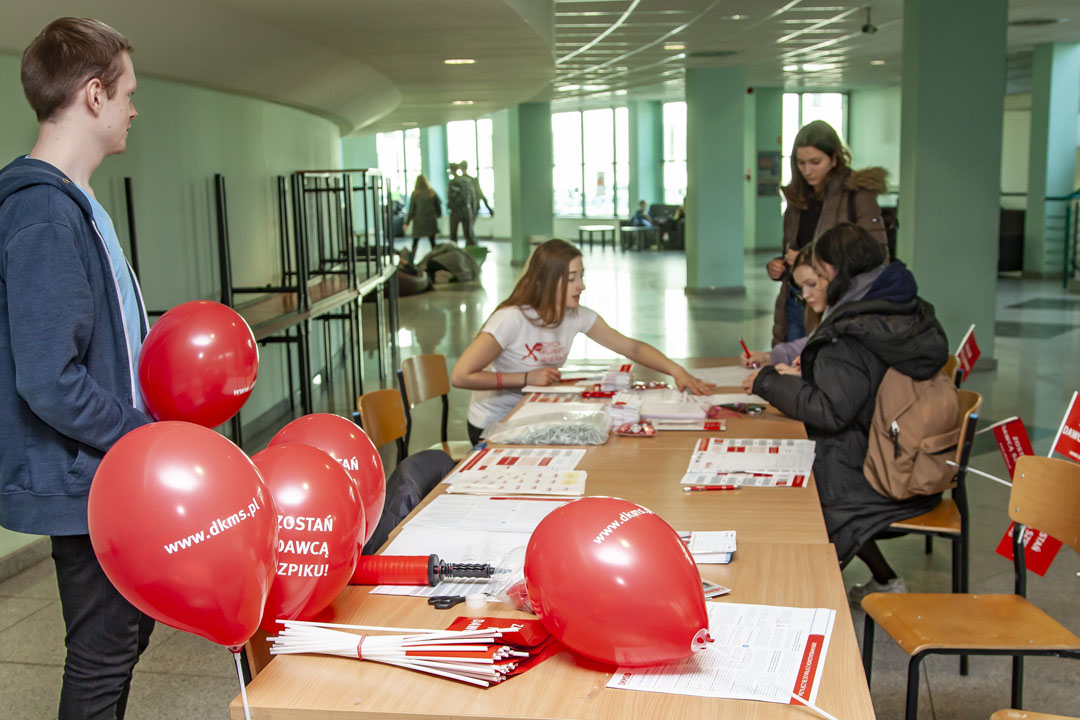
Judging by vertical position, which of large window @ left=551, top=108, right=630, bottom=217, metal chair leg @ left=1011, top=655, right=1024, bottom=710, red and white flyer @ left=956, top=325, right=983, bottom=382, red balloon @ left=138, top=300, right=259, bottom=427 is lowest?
metal chair leg @ left=1011, top=655, right=1024, bottom=710

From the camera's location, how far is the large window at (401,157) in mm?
26297

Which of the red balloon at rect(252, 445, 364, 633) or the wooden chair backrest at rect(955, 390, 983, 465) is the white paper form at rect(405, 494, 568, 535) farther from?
the wooden chair backrest at rect(955, 390, 983, 465)

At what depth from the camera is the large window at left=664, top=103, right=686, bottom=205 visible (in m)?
22.4

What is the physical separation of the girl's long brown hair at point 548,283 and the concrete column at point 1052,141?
37.0ft

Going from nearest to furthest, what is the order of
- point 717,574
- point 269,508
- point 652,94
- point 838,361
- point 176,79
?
point 269,508 → point 717,574 → point 838,361 → point 176,79 → point 652,94

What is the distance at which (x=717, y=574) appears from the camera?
189 centimetres

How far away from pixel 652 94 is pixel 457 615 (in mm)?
17713

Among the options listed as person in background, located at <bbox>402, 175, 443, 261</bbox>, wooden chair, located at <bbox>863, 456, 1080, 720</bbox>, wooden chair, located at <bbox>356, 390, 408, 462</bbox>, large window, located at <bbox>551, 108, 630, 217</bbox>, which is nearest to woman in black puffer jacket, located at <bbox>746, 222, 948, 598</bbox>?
wooden chair, located at <bbox>863, 456, 1080, 720</bbox>

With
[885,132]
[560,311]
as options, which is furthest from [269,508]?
[885,132]

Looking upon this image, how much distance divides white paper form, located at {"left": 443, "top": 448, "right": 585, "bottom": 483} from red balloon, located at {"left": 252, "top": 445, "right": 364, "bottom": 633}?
823 mm

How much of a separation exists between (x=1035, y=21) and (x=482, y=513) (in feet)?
35.7

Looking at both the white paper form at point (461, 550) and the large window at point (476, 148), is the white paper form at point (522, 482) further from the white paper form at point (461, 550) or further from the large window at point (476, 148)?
the large window at point (476, 148)

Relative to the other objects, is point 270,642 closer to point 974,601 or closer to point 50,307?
point 50,307

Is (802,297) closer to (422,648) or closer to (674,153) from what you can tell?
(422,648)
